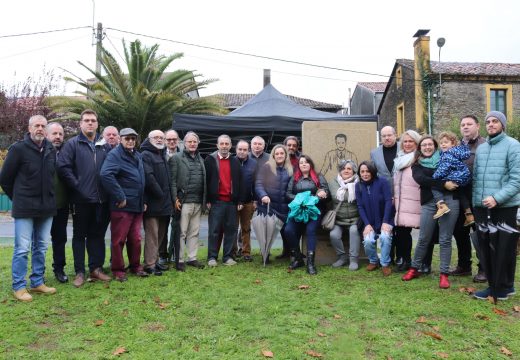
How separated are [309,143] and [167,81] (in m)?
10.5

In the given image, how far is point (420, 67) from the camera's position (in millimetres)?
26109

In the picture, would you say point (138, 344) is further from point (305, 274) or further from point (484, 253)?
point (484, 253)

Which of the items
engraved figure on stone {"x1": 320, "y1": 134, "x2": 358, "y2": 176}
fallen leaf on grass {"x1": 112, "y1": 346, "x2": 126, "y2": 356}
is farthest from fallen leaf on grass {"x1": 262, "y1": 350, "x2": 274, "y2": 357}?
engraved figure on stone {"x1": 320, "y1": 134, "x2": 358, "y2": 176}

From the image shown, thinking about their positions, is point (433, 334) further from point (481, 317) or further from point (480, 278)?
point (480, 278)

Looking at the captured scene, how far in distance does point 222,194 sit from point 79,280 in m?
2.28

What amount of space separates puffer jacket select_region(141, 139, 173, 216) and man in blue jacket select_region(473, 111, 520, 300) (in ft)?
12.5

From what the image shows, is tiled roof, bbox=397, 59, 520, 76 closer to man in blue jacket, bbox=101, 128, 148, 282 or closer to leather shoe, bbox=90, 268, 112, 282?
man in blue jacket, bbox=101, 128, 148, 282

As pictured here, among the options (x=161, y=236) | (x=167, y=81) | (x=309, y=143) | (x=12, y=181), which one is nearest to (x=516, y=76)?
(x=167, y=81)

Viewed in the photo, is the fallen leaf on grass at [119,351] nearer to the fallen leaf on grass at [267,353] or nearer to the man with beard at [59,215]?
the fallen leaf on grass at [267,353]

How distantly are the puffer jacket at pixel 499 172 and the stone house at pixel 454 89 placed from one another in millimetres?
22560

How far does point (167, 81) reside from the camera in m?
15.9

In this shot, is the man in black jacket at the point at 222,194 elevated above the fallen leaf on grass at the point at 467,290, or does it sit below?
above

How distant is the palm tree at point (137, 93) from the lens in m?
14.9

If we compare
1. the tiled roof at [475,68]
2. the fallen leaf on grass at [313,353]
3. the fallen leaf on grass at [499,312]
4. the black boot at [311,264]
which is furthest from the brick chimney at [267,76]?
the fallen leaf on grass at [313,353]
